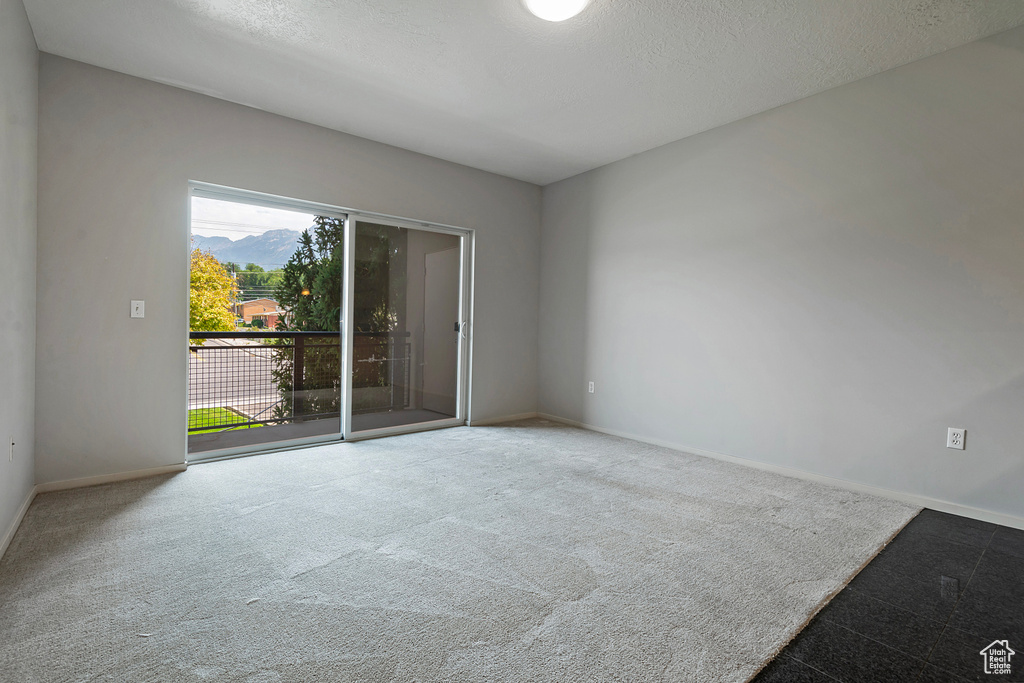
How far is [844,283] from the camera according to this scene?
3.07 m

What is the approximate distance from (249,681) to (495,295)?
12.7 feet

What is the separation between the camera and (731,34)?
2.53 m

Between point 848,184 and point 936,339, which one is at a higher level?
point 848,184

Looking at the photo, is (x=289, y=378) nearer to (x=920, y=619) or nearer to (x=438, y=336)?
(x=438, y=336)

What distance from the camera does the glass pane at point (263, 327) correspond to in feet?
12.0

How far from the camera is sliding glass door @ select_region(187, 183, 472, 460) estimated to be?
3785 millimetres

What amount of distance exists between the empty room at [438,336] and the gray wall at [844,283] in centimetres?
2

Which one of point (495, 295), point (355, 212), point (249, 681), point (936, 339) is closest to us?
point (249, 681)

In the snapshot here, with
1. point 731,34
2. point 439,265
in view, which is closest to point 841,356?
point 731,34

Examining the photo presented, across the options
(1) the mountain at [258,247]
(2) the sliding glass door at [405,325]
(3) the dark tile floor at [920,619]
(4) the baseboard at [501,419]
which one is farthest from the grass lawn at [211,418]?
(3) the dark tile floor at [920,619]

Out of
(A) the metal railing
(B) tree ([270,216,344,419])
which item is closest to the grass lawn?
(A) the metal railing

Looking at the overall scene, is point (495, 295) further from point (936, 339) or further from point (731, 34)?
point (936, 339)

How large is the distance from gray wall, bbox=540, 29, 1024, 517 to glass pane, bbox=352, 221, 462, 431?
155 centimetres

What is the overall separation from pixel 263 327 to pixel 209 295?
1.58ft
